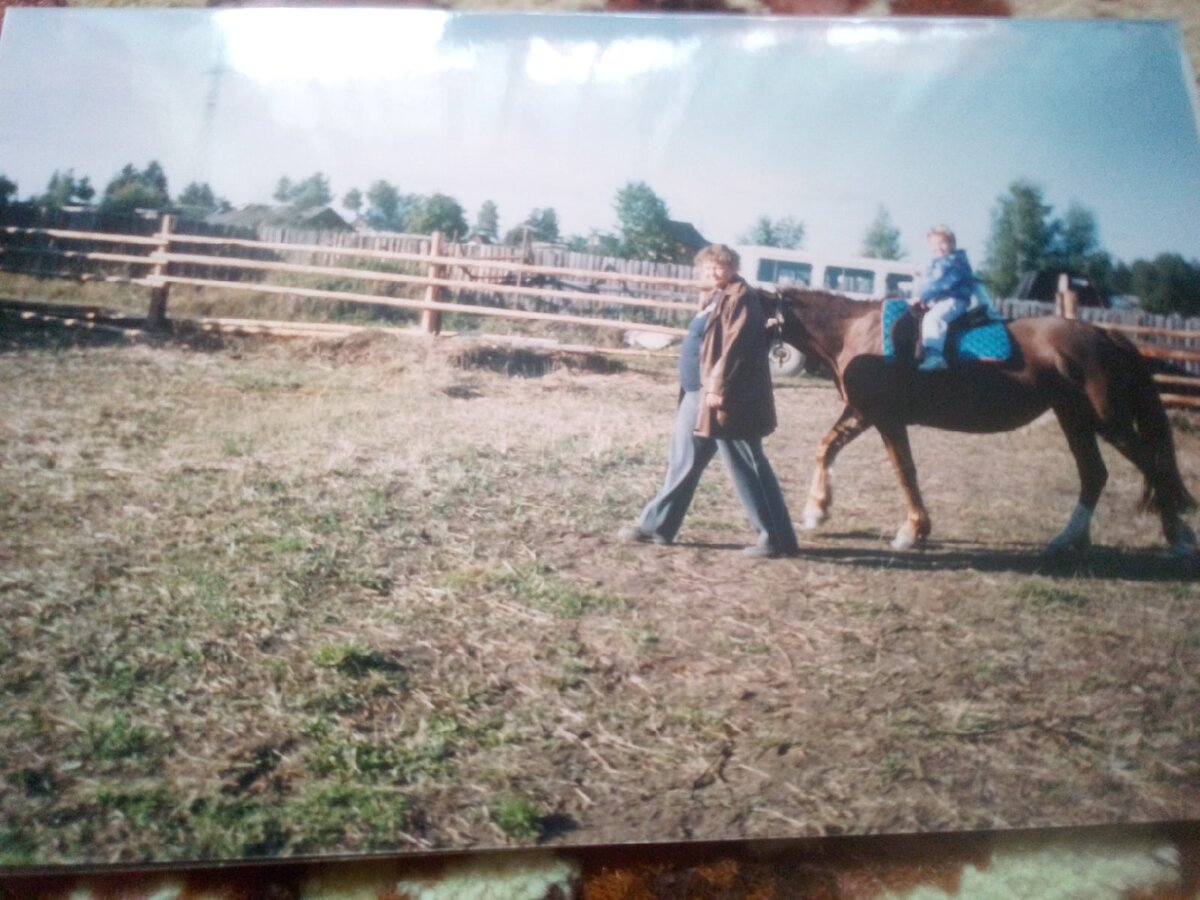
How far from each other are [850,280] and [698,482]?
644 mm

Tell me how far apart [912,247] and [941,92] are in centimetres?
47

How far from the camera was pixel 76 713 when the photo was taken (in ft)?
5.56

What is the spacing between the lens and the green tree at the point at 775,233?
1.90 m

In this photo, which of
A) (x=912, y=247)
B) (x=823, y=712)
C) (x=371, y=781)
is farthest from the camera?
(x=912, y=247)

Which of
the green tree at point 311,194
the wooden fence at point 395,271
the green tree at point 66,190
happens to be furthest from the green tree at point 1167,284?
the green tree at point 66,190

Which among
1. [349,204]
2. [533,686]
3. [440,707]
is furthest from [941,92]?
[440,707]

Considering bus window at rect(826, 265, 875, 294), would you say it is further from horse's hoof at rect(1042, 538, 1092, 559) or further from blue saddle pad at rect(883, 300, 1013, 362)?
horse's hoof at rect(1042, 538, 1092, 559)

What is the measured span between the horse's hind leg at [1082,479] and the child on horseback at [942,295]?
39cm

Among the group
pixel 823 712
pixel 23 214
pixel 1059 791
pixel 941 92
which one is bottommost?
pixel 1059 791

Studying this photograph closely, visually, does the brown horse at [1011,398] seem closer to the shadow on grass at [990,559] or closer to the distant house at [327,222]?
the shadow on grass at [990,559]

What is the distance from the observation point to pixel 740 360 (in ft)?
6.13

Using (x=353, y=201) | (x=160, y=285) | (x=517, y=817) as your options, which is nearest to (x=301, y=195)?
(x=353, y=201)

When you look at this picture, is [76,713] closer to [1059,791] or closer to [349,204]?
[349,204]

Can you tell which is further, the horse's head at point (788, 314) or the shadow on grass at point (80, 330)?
the shadow on grass at point (80, 330)
